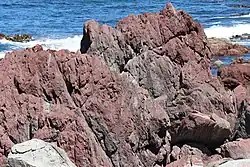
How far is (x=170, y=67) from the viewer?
40.7ft

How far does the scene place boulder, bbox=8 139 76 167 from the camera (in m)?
8.64

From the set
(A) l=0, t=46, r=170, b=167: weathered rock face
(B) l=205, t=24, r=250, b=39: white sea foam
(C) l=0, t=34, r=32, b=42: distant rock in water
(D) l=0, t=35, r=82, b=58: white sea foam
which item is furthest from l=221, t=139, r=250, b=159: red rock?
(C) l=0, t=34, r=32, b=42: distant rock in water

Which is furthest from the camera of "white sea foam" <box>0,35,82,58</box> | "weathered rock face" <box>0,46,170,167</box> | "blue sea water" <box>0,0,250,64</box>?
"blue sea water" <box>0,0,250,64</box>

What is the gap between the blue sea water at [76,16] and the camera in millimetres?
38553

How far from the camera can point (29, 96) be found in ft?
33.4

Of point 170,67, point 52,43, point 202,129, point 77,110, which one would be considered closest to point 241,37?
point 52,43

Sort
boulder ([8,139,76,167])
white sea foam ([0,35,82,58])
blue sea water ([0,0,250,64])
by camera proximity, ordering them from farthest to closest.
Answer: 1. blue sea water ([0,0,250,64])
2. white sea foam ([0,35,82,58])
3. boulder ([8,139,76,167])

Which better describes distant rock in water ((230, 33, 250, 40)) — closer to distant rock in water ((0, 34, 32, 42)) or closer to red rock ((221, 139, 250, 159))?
distant rock in water ((0, 34, 32, 42))

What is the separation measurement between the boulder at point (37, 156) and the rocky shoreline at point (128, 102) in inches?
0.8

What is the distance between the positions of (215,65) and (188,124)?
46.8ft

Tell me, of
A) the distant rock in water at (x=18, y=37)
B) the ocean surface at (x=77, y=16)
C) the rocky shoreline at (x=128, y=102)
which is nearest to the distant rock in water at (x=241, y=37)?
the ocean surface at (x=77, y=16)

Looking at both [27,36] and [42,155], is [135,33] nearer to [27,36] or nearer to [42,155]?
[42,155]

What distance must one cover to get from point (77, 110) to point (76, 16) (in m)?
40.5

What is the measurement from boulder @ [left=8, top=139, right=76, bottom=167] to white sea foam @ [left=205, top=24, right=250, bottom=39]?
30.4 metres
